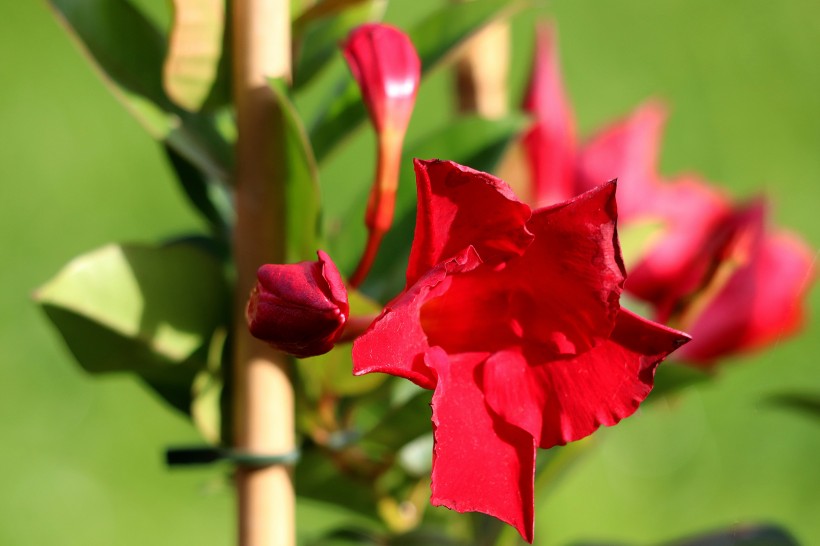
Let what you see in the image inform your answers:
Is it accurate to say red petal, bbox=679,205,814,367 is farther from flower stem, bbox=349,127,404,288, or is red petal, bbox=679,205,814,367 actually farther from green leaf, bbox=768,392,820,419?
flower stem, bbox=349,127,404,288

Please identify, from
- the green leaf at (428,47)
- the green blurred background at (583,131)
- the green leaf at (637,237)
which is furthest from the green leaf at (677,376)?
the green blurred background at (583,131)

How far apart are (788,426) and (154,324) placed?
123 cm

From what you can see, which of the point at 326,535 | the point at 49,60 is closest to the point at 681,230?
the point at 326,535

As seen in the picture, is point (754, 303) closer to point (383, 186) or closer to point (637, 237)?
point (637, 237)

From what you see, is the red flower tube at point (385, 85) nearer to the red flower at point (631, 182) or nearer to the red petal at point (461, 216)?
the red petal at point (461, 216)

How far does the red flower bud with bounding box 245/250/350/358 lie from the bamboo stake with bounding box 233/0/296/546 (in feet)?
0.28

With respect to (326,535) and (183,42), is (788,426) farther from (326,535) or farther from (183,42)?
(183,42)

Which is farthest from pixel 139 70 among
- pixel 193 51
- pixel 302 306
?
pixel 302 306

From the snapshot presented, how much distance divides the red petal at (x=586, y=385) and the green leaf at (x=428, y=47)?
0.46 ft

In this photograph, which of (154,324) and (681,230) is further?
(681,230)

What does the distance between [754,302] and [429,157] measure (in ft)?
0.66

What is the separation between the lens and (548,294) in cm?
29

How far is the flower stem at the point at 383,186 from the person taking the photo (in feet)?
1.08

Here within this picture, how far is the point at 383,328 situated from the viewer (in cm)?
26
